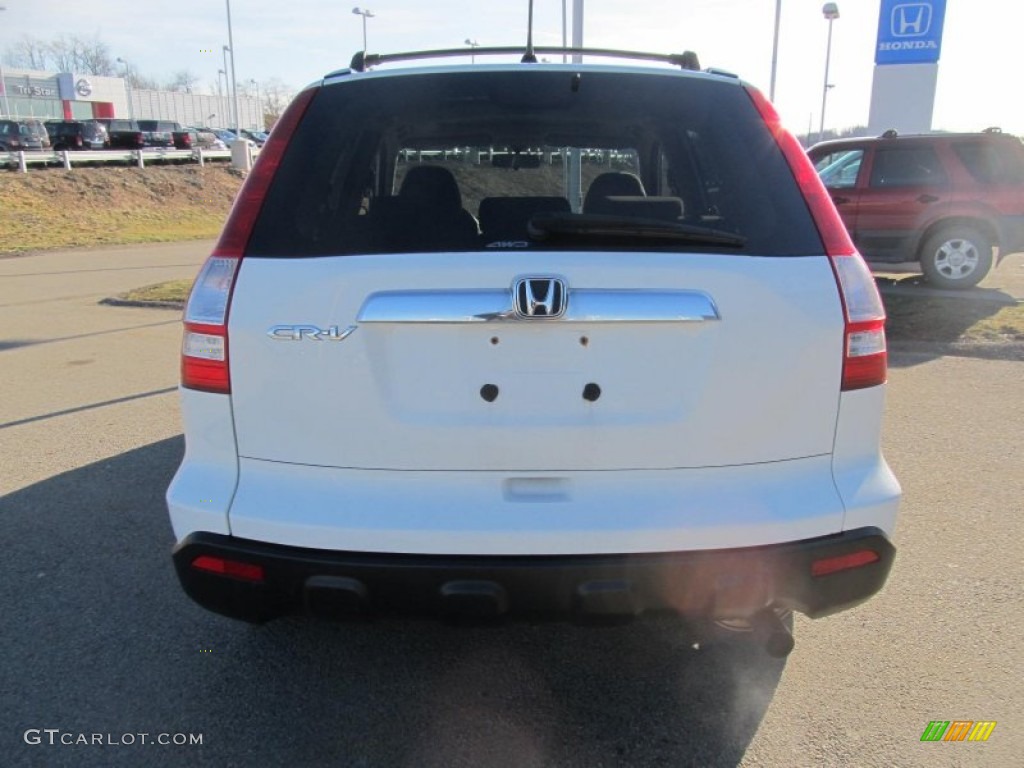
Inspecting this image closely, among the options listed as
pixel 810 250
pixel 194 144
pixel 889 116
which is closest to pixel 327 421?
pixel 810 250

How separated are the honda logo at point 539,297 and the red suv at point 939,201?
9.30 meters

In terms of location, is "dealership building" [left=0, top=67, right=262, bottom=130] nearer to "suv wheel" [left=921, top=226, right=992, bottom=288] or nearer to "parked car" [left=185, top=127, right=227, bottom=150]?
"parked car" [left=185, top=127, right=227, bottom=150]

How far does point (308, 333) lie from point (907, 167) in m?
10.2

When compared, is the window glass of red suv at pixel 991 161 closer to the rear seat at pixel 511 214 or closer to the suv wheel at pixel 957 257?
the suv wheel at pixel 957 257

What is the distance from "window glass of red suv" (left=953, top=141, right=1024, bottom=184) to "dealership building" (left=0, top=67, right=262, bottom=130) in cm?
7694

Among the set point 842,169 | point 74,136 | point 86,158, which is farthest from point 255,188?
point 74,136

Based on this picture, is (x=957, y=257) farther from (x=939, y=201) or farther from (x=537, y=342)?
(x=537, y=342)

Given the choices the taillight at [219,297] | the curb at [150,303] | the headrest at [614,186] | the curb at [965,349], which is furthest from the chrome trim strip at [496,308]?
the curb at [150,303]

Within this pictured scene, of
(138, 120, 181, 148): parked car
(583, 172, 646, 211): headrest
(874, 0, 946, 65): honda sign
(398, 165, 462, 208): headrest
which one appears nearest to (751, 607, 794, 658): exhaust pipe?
(583, 172, 646, 211): headrest

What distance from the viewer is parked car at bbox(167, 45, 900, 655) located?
205 centimetres

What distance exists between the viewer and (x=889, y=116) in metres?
17.6

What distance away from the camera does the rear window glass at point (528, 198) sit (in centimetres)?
213

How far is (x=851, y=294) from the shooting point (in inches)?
85.7

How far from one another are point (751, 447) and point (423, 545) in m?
0.90
